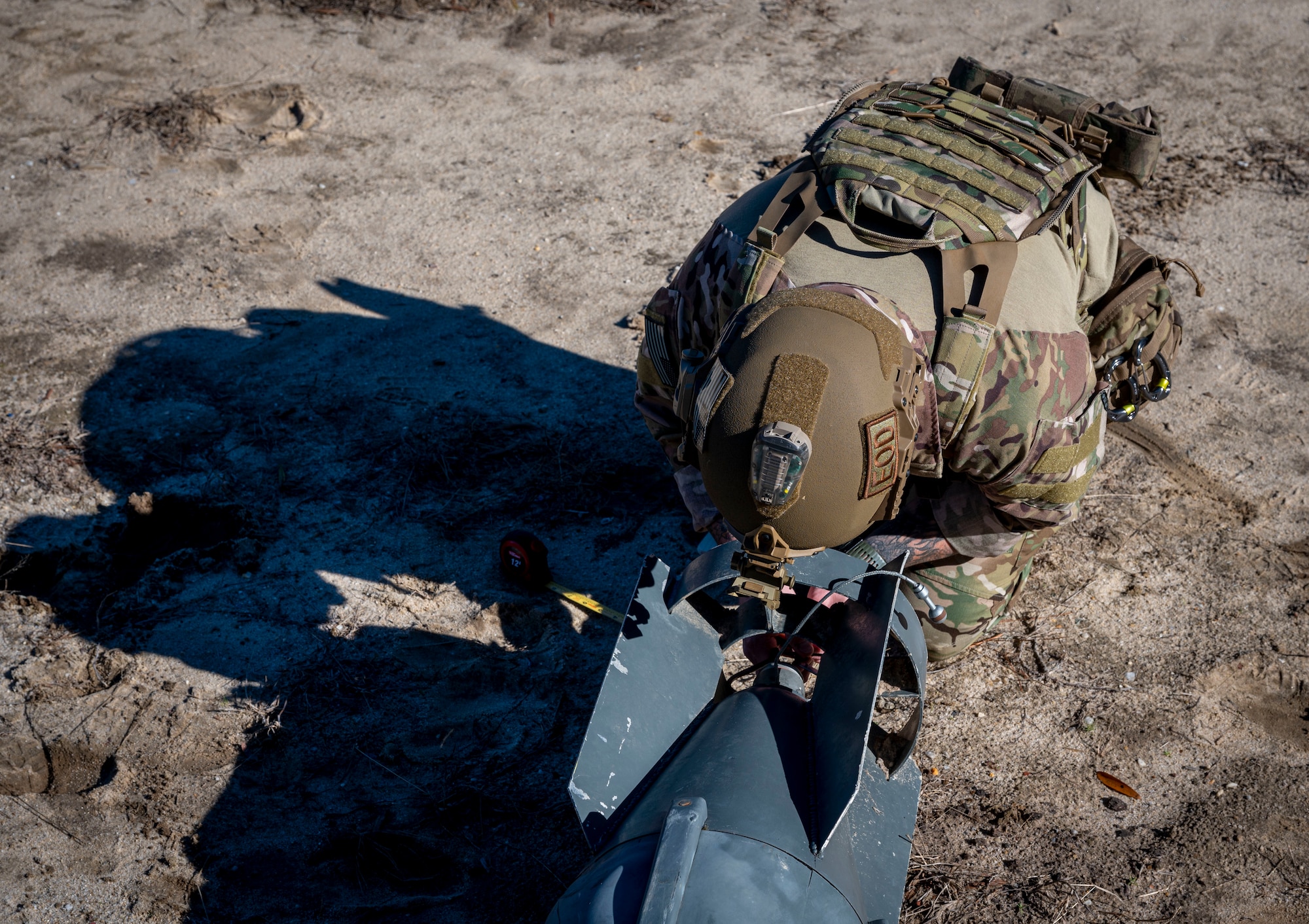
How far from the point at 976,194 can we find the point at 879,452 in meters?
0.98

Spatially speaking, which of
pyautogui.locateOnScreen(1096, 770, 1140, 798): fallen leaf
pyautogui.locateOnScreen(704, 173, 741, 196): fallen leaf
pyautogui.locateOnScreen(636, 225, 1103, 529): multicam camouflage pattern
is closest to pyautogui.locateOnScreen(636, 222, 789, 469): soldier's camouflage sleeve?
pyautogui.locateOnScreen(636, 225, 1103, 529): multicam camouflage pattern

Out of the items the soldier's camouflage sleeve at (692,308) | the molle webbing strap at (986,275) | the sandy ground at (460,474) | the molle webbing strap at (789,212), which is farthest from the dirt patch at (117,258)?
the molle webbing strap at (986,275)

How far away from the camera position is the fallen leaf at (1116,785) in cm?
284

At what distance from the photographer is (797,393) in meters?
1.97

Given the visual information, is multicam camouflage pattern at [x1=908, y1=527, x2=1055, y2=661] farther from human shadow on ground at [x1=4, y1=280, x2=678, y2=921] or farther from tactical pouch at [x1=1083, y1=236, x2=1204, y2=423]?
human shadow on ground at [x1=4, y1=280, x2=678, y2=921]

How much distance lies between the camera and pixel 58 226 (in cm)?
507

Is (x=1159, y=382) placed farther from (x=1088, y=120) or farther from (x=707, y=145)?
(x=707, y=145)

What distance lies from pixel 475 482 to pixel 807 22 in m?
4.58

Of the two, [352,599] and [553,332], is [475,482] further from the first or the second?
[553,332]

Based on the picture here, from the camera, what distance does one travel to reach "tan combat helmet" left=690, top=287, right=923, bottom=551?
77.5 inches

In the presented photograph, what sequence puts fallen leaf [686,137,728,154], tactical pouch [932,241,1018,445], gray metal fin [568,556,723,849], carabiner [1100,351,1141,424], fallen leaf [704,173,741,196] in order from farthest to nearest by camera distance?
fallen leaf [686,137,728,154]
fallen leaf [704,173,741,196]
carabiner [1100,351,1141,424]
tactical pouch [932,241,1018,445]
gray metal fin [568,556,723,849]

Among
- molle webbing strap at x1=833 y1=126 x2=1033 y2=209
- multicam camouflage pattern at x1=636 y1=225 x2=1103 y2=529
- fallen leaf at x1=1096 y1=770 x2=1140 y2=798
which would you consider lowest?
fallen leaf at x1=1096 y1=770 x2=1140 y2=798

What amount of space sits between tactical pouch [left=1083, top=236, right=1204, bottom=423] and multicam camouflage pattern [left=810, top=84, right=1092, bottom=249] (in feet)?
1.48

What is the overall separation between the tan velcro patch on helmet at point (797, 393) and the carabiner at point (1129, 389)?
1.60 metres
